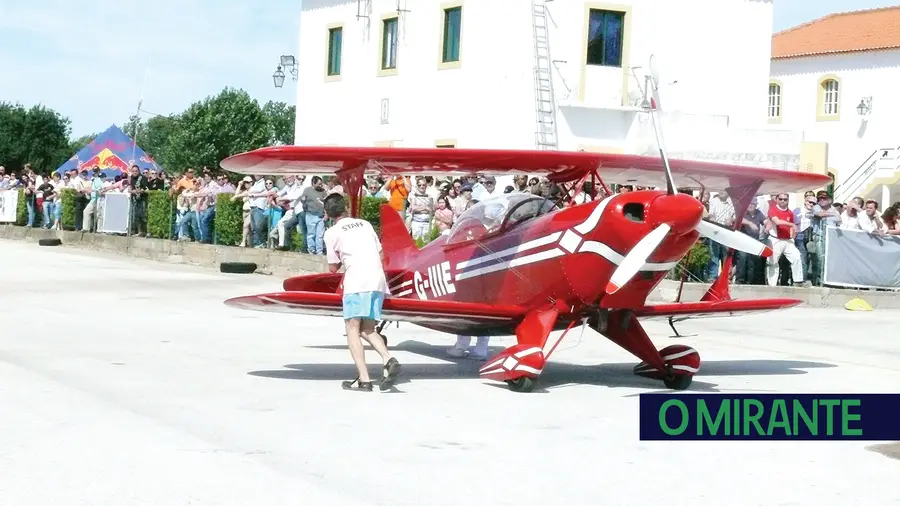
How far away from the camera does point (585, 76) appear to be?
3384cm

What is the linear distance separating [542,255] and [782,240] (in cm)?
1123

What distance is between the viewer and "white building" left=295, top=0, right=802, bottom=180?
33.5 metres

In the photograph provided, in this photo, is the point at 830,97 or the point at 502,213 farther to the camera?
the point at 830,97

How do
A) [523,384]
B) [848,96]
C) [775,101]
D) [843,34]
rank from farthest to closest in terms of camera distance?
[775,101], [843,34], [848,96], [523,384]

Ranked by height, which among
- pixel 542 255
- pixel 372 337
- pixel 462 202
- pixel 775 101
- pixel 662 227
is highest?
pixel 775 101

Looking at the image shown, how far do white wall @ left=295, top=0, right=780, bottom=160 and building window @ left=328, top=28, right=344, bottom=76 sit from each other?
10.3ft

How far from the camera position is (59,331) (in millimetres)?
14844

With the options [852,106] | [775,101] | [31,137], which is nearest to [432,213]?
[852,106]

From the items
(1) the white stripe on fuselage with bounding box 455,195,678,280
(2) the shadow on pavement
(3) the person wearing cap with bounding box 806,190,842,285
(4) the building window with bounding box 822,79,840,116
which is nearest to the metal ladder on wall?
(3) the person wearing cap with bounding box 806,190,842,285

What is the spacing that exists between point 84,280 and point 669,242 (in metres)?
14.9

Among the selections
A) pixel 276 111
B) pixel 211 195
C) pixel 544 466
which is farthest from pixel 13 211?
pixel 276 111

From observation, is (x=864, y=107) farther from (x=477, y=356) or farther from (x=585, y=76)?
(x=477, y=356)

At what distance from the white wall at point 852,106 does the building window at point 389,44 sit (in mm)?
17933

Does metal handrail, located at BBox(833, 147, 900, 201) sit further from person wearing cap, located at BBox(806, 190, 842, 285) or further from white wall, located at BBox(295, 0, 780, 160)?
person wearing cap, located at BBox(806, 190, 842, 285)
